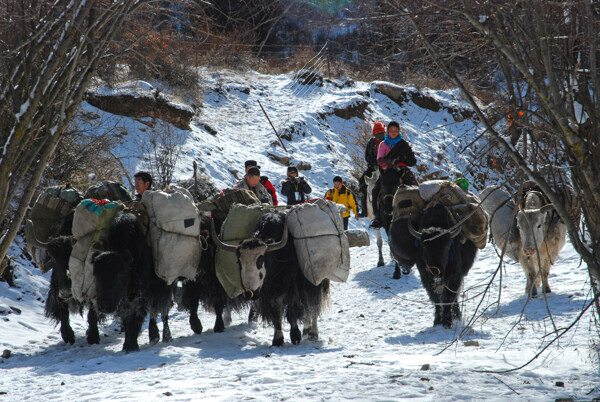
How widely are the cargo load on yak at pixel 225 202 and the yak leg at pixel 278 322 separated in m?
1.80

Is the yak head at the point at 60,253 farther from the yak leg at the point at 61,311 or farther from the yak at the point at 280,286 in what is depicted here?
the yak at the point at 280,286

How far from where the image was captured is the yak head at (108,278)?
6219 millimetres

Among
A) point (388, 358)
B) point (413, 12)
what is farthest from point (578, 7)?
point (388, 358)

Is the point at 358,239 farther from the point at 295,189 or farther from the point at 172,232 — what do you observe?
the point at 172,232

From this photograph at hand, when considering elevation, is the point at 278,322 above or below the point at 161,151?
below

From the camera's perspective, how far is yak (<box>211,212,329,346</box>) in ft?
21.7

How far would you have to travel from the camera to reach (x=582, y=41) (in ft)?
11.5

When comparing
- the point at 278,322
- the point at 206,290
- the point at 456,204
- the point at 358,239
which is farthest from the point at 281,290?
the point at 358,239

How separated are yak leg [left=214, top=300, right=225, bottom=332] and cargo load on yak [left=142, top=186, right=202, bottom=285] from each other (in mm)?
912

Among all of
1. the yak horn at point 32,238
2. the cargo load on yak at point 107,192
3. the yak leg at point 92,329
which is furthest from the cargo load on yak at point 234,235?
the yak horn at point 32,238

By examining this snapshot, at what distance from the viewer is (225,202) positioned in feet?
26.5

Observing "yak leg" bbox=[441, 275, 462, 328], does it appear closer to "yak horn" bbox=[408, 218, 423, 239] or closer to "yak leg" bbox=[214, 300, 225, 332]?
"yak horn" bbox=[408, 218, 423, 239]

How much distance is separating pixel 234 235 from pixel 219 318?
147cm

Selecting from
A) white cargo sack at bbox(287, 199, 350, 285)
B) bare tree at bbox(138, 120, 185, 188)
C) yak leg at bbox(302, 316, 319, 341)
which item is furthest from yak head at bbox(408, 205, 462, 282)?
bare tree at bbox(138, 120, 185, 188)
